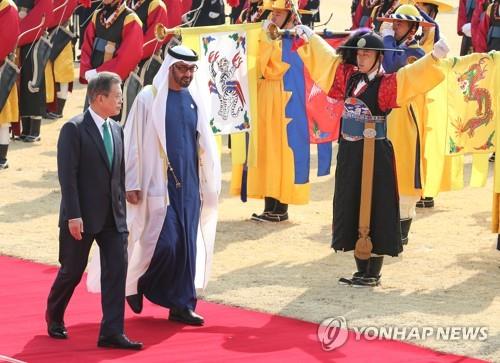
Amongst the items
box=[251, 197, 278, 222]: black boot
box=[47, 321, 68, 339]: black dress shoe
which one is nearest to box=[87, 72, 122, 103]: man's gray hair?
box=[47, 321, 68, 339]: black dress shoe

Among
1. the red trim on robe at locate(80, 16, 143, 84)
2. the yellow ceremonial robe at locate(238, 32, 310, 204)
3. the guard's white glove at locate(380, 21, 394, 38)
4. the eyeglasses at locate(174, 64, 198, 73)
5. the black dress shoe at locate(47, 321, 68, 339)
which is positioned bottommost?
the black dress shoe at locate(47, 321, 68, 339)

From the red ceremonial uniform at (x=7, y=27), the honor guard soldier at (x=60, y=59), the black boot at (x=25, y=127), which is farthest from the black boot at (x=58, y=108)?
the red ceremonial uniform at (x=7, y=27)

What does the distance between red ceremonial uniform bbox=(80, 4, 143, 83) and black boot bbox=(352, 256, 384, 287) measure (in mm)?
3956

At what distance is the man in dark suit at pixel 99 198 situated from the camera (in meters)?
7.11

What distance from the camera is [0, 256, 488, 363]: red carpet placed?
7133mm

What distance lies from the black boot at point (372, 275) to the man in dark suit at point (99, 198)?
2119mm

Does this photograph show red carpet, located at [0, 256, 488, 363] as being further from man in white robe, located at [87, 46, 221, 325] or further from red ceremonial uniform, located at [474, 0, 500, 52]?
red ceremonial uniform, located at [474, 0, 500, 52]

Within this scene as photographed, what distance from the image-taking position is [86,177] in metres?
7.14

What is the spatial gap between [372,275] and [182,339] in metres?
1.87

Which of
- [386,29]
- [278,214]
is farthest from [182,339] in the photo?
[278,214]

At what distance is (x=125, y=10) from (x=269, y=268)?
11.4 feet

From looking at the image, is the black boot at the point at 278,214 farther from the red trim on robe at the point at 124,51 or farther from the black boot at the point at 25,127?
the black boot at the point at 25,127

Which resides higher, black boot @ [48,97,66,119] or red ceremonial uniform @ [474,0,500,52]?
red ceremonial uniform @ [474,0,500,52]

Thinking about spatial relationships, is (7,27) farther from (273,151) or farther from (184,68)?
(184,68)
